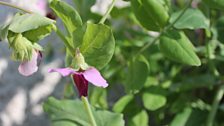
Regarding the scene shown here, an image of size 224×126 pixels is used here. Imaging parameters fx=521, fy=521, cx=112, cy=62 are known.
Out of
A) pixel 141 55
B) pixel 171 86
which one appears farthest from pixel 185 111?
pixel 141 55

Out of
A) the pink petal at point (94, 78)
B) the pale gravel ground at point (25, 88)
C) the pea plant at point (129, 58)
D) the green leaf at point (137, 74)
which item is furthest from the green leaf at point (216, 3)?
the pale gravel ground at point (25, 88)

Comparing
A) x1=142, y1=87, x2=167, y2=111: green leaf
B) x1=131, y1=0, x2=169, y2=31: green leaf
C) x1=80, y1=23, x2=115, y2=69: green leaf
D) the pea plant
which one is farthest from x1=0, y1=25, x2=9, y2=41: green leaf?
x1=142, y1=87, x2=167, y2=111: green leaf

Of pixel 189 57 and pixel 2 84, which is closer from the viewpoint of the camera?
pixel 189 57

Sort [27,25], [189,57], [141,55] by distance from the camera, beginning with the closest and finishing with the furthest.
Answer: [27,25], [189,57], [141,55]

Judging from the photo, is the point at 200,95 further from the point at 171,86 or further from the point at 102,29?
the point at 102,29

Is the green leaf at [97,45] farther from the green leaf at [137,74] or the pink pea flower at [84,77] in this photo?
the green leaf at [137,74]

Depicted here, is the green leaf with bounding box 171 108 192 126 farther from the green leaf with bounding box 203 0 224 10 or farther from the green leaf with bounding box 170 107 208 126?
the green leaf with bounding box 203 0 224 10
